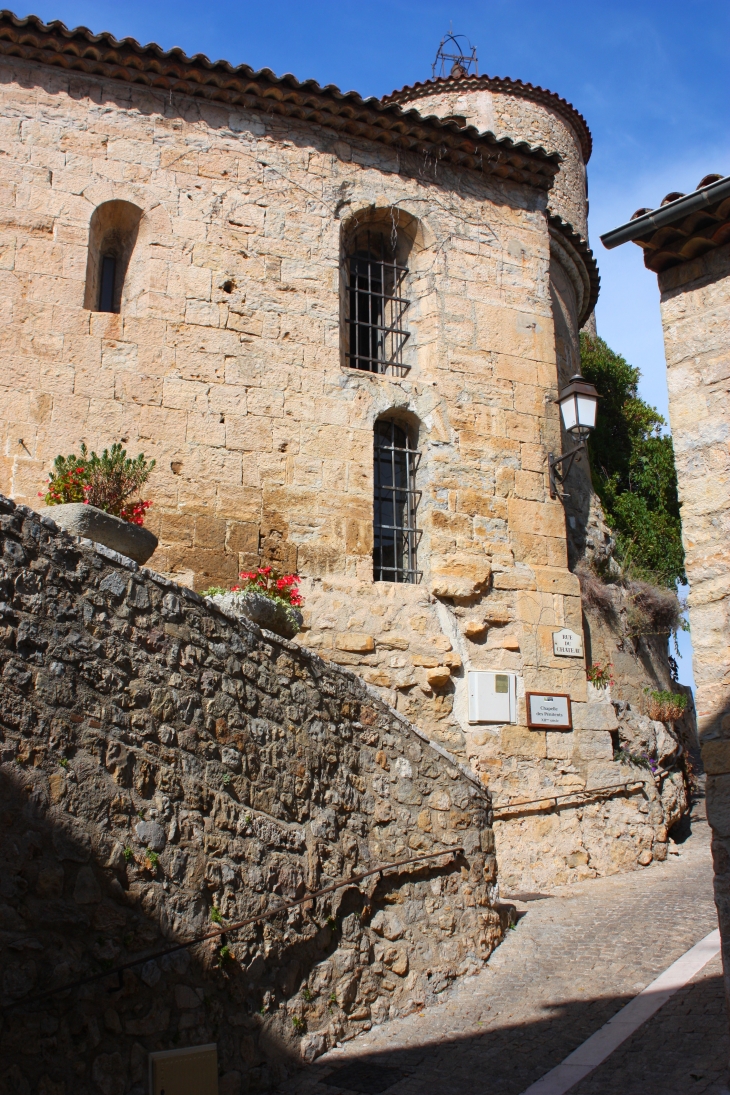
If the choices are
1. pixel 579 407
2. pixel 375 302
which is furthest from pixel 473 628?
pixel 375 302

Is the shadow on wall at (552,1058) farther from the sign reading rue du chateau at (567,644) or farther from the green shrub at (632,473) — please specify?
the green shrub at (632,473)

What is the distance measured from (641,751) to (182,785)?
600 centimetres

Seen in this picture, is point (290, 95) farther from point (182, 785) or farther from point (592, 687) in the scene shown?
point (182, 785)

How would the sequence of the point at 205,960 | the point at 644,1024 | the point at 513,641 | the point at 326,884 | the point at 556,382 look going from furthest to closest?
the point at 556,382 < the point at 513,641 < the point at 326,884 < the point at 644,1024 < the point at 205,960

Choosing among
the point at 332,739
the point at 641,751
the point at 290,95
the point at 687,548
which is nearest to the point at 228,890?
the point at 332,739

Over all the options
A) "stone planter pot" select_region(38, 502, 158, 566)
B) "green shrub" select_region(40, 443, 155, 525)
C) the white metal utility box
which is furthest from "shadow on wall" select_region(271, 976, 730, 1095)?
the white metal utility box

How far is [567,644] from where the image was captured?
376 inches

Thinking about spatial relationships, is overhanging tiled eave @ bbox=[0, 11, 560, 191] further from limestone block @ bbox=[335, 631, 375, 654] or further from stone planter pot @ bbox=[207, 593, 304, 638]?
stone planter pot @ bbox=[207, 593, 304, 638]

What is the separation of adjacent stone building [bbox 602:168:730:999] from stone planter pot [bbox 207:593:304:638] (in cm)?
256

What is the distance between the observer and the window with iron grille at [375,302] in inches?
408

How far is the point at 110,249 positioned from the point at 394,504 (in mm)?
3703

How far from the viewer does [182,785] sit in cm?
475

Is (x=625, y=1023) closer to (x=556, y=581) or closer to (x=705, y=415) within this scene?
(x=705, y=415)

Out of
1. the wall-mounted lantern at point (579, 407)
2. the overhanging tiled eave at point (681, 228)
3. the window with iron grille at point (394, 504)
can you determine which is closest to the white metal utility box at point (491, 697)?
the window with iron grille at point (394, 504)
